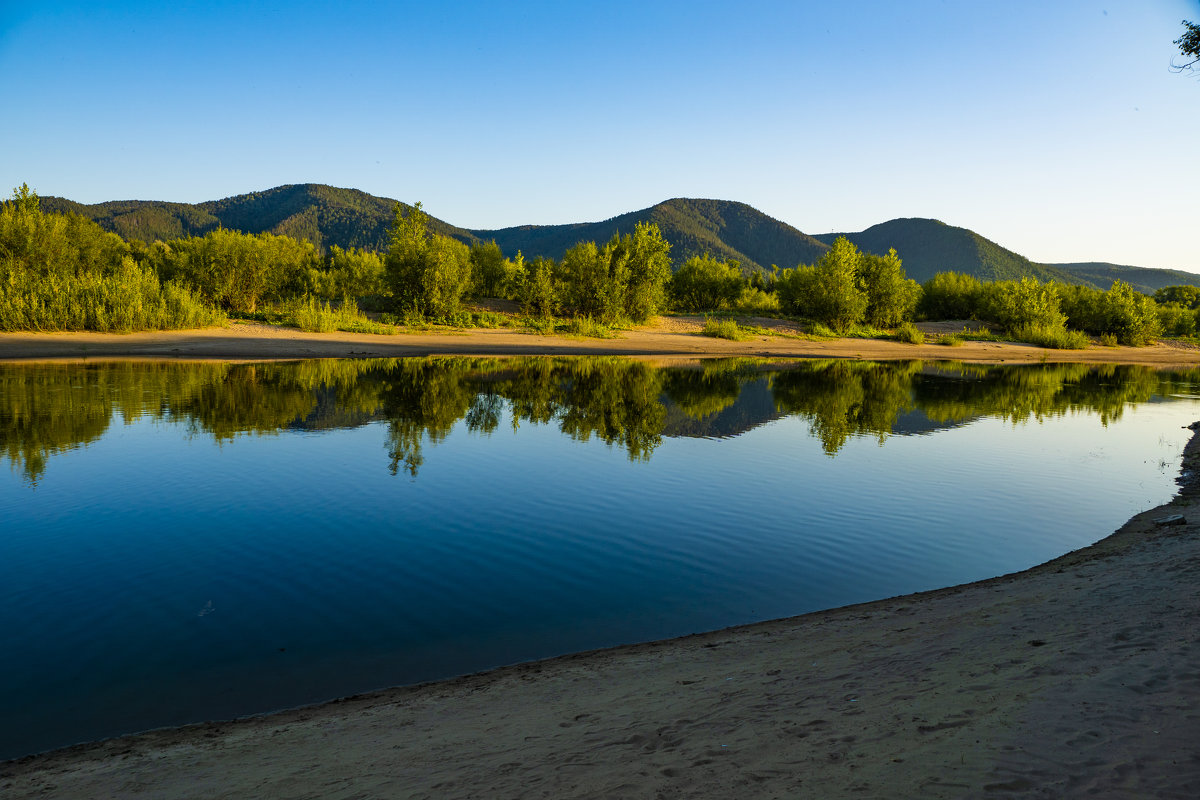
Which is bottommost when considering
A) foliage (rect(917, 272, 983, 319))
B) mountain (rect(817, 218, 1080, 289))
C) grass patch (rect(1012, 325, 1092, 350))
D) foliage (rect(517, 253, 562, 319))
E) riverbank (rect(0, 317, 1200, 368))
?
riverbank (rect(0, 317, 1200, 368))

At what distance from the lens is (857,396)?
26.5 meters

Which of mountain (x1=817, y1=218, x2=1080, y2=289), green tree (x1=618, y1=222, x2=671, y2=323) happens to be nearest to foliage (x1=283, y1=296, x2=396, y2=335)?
green tree (x1=618, y1=222, x2=671, y2=323)

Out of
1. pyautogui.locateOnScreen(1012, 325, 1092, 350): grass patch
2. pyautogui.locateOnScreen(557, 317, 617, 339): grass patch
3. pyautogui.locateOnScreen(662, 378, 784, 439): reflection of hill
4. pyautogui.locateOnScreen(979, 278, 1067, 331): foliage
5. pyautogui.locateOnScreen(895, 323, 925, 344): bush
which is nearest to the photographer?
pyautogui.locateOnScreen(662, 378, 784, 439): reflection of hill

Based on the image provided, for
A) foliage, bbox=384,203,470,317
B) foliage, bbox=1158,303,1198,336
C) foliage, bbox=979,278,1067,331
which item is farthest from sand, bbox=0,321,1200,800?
foliage, bbox=1158,303,1198,336

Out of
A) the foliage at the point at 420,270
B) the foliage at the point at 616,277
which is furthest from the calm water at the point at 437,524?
the foliage at the point at 616,277

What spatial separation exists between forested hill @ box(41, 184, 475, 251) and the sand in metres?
151

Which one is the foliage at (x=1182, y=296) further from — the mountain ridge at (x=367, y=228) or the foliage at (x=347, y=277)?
the foliage at (x=347, y=277)

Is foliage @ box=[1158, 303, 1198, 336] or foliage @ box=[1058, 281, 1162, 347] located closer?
foliage @ box=[1058, 281, 1162, 347]

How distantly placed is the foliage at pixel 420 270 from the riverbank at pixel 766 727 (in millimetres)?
42300

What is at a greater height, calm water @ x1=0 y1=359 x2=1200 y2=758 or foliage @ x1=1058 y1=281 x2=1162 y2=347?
foliage @ x1=1058 y1=281 x2=1162 y2=347

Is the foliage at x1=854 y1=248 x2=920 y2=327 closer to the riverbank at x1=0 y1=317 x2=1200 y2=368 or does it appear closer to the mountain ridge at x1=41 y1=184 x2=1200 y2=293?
the riverbank at x1=0 y1=317 x2=1200 y2=368

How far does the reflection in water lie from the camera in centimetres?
1633

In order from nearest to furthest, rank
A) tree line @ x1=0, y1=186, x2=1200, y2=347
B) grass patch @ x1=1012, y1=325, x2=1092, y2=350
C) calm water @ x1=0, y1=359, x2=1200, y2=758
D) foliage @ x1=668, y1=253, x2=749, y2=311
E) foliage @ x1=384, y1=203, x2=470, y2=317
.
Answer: calm water @ x1=0, y1=359, x2=1200, y2=758 < tree line @ x1=0, y1=186, x2=1200, y2=347 < foliage @ x1=384, y1=203, x2=470, y2=317 < grass patch @ x1=1012, y1=325, x2=1092, y2=350 < foliage @ x1=668, y1=253, x2=749, y2=311

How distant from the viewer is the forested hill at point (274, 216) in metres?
153
